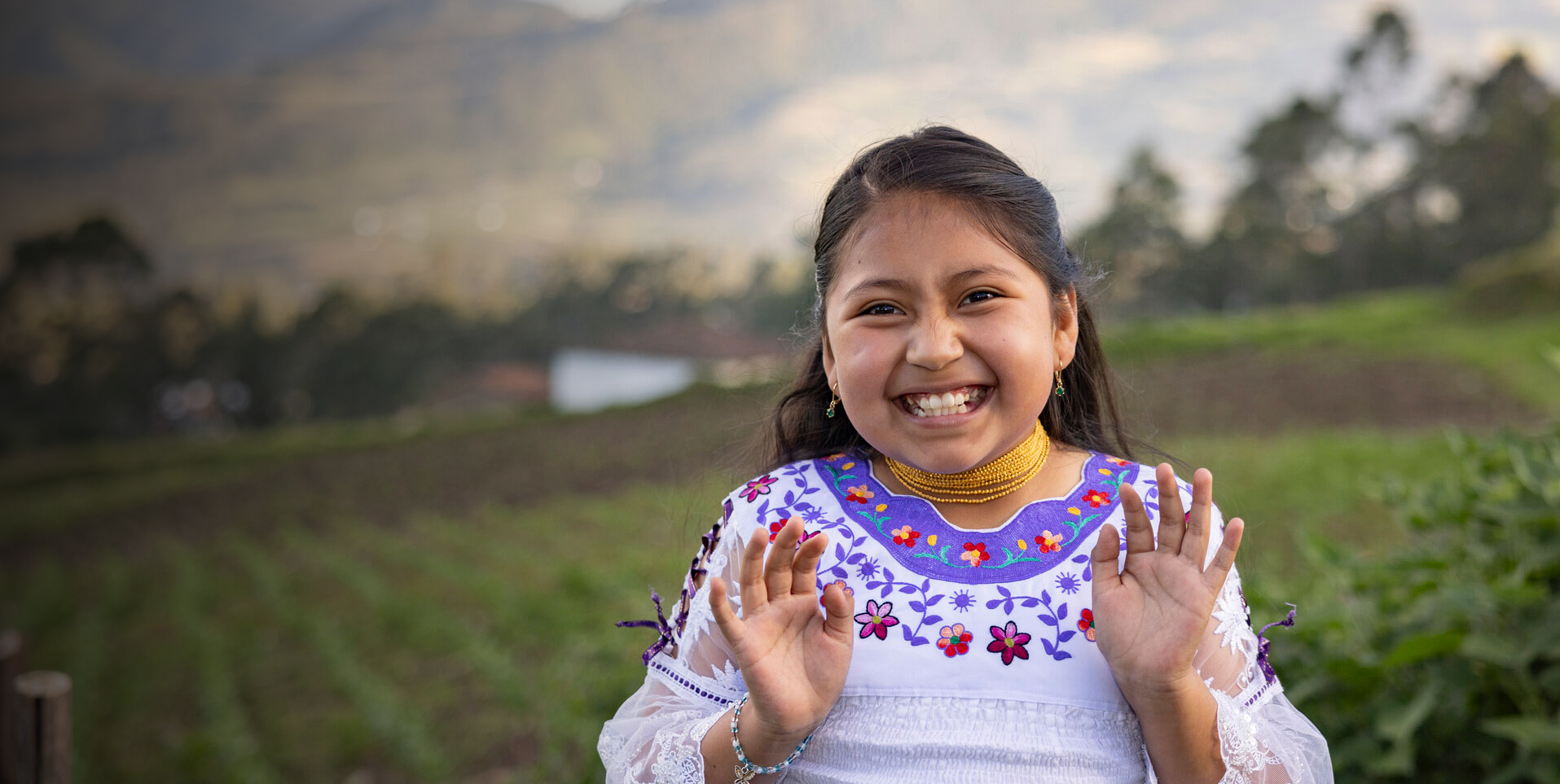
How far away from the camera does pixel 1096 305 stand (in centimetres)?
161

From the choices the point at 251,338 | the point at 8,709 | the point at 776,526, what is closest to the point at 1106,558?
the point at 776,526

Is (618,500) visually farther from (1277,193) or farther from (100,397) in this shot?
(1277,193)

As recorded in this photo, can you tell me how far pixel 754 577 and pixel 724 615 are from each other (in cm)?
6

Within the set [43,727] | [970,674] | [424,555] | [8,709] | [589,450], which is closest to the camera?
[970,674]

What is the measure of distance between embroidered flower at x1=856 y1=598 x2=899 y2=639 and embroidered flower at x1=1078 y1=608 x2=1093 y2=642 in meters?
0.20

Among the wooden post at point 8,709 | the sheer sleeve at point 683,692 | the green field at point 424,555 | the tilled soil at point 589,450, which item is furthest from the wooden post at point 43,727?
the tilled soil at point 589,450

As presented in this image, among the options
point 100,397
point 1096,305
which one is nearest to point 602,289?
point 100,397

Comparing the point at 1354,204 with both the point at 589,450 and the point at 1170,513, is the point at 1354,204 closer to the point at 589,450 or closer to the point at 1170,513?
the point at 589,450

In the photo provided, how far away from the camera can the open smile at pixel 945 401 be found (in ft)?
4.00

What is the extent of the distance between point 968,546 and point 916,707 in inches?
7.7

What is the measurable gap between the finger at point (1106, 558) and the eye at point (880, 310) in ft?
1.10

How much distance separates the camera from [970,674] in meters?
1.17

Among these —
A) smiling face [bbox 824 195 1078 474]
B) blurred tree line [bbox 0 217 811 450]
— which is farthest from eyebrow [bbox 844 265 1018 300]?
blurred tree line [bbox 0 217 811 450]

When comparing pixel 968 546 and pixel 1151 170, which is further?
pixel 1151 170
